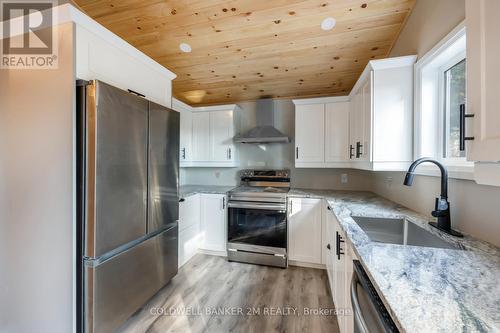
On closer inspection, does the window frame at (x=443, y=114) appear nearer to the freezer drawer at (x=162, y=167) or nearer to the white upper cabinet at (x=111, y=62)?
the freezer drawer at (x=162, y=167)

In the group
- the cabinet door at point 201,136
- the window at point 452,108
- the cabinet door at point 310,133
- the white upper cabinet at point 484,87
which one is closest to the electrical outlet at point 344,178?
the cabinet door at point 310,133

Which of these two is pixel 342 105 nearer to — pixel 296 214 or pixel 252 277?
pixel 296 214

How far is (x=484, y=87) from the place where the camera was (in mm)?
684

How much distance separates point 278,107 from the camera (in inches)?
129

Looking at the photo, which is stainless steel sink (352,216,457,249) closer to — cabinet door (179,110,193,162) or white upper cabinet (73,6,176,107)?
white upper cabinet (73,6,176,107)

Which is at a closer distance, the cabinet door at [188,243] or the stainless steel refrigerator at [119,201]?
the stainless steel refrigerator at [119,201]

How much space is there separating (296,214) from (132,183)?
187 cm

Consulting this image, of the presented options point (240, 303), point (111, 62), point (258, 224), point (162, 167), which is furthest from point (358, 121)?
point (111, 62)

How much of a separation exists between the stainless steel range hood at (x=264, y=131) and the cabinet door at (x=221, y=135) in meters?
0.18

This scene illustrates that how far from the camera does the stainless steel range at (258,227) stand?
256 centimetres

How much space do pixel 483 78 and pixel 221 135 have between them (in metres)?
2.84

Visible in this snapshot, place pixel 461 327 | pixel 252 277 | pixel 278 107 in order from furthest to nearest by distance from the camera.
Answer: pixel 278 107 → pixel 252 277 → pixel 461 327

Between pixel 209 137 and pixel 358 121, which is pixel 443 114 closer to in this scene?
pixel 358 121

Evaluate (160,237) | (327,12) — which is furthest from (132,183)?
(327,12)
